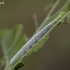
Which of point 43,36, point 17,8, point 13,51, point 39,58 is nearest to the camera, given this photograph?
point 43,36

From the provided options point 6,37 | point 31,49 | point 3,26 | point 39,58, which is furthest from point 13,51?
point 3,26

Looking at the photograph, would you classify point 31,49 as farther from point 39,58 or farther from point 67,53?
point 67,53

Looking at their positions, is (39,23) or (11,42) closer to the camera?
(11,42)

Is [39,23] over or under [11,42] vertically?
under

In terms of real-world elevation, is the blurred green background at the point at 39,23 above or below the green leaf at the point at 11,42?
below

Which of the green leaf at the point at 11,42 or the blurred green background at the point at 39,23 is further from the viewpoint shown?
the blurred green background at the point at 39,23

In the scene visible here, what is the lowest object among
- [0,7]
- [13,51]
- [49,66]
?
[49,66]

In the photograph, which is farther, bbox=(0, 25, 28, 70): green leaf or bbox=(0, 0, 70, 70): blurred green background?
bbox=(0, 0, 70, 70): blurred green background

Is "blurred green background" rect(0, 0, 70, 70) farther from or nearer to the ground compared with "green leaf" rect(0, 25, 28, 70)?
nearer to the ground
